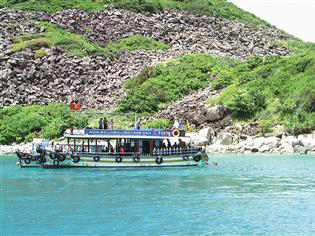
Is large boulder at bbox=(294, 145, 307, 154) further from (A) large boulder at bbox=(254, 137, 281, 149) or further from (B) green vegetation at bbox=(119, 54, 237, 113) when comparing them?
(B) green vegetation at bbox=(119, 54, 237, 113)

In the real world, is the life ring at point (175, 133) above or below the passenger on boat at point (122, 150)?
above

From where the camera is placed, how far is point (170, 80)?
297ft

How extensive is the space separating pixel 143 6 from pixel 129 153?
8261 centimetres

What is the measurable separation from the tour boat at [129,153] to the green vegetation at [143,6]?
7866 cm

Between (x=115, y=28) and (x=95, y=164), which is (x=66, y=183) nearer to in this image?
(x=95, y=164)

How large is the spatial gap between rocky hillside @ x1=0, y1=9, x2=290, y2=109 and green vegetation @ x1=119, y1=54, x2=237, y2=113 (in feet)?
10.5

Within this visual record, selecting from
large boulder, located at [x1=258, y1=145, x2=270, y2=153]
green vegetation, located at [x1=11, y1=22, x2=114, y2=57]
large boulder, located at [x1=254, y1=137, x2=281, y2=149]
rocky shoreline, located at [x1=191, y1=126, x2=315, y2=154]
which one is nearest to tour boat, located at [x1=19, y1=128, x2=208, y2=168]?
large boulder, located at [x1=258, y1=145, x2=270, y2=153]

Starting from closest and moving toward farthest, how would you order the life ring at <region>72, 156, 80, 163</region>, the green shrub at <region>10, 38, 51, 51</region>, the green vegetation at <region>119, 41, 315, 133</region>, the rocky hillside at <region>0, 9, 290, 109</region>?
the life ring at <region>72, 156, 80, 163</region> → the green vegetation at <region>119, 41, 315, 133</region> → the rocky hillside at <region>0, 9, 290, 109</region> → the green shrub at <region>10, 38, 51, 51</region>

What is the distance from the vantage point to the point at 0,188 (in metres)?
36.3

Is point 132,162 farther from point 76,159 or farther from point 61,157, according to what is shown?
point 61,157

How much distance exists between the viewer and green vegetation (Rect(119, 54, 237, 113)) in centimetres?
8250

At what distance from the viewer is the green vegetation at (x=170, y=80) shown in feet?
271

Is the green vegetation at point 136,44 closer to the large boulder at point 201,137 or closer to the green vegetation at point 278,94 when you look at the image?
the green vegetation at point 278,94

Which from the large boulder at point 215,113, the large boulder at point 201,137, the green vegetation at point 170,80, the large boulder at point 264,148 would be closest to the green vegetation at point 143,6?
the green vegetation at point 170,80
